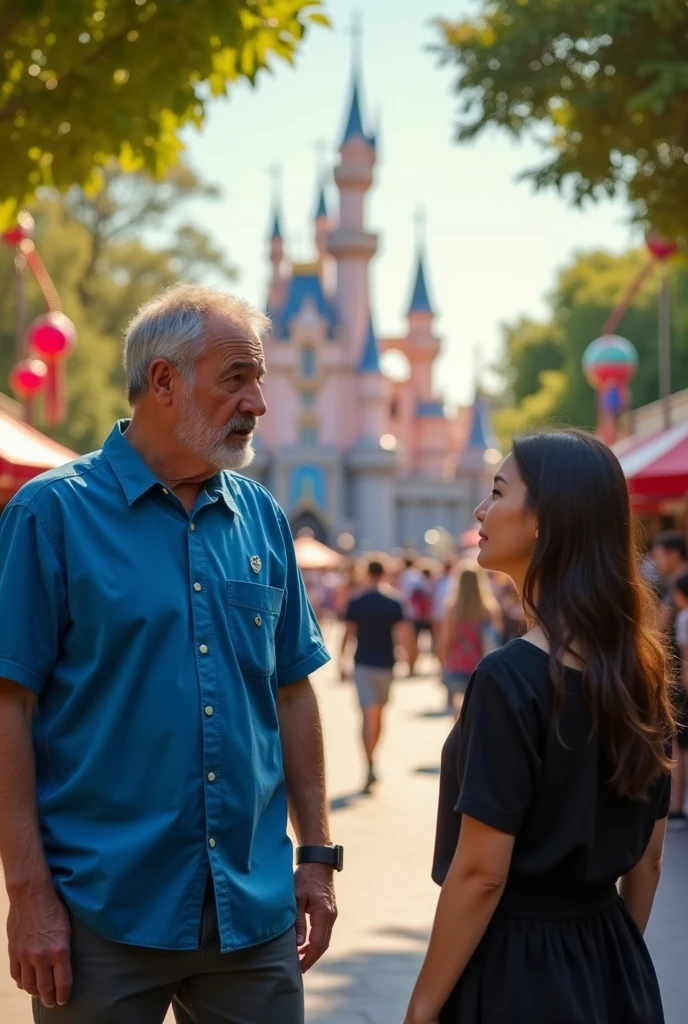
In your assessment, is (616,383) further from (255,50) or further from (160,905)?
(160,905)

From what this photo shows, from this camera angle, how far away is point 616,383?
23.2 meters

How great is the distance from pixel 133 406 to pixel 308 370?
74745mm

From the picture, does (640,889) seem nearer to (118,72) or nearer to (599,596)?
(599,596)

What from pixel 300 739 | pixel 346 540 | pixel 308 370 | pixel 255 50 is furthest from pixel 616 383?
pixel 308 370

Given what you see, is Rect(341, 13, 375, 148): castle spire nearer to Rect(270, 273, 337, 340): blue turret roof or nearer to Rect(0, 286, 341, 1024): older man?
Rect(270, 273, 337, 340): blue turret roof

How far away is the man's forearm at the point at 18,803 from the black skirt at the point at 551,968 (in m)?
0.76

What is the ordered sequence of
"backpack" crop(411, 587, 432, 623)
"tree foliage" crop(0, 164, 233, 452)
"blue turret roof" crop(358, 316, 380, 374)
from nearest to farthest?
"backpack" crop(411, 587, 432, 623), "tree foliage" crop(0, 164, 233, 452), "blue turret roof" crop(358, 316, 380, 374)

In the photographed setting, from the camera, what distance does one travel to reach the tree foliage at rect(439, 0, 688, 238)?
11641 mm

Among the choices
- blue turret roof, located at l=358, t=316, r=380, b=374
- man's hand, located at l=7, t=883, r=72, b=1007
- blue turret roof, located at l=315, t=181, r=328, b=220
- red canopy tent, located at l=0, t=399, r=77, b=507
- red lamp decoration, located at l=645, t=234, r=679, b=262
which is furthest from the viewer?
blue turret roof, located at l=315, t=181, r=328, b=220

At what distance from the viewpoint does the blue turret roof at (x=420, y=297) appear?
283 ft

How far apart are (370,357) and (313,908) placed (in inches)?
2962

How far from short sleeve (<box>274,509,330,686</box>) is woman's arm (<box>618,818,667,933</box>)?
2.58 ft

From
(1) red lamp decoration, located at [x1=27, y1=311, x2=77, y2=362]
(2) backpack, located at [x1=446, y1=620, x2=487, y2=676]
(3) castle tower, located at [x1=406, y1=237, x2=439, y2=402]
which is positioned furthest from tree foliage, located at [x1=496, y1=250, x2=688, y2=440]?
(2) backpack, located at [x1=446, y1=620, x2=487, y2=676]

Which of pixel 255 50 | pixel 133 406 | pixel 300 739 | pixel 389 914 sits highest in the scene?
pixel 255 50
